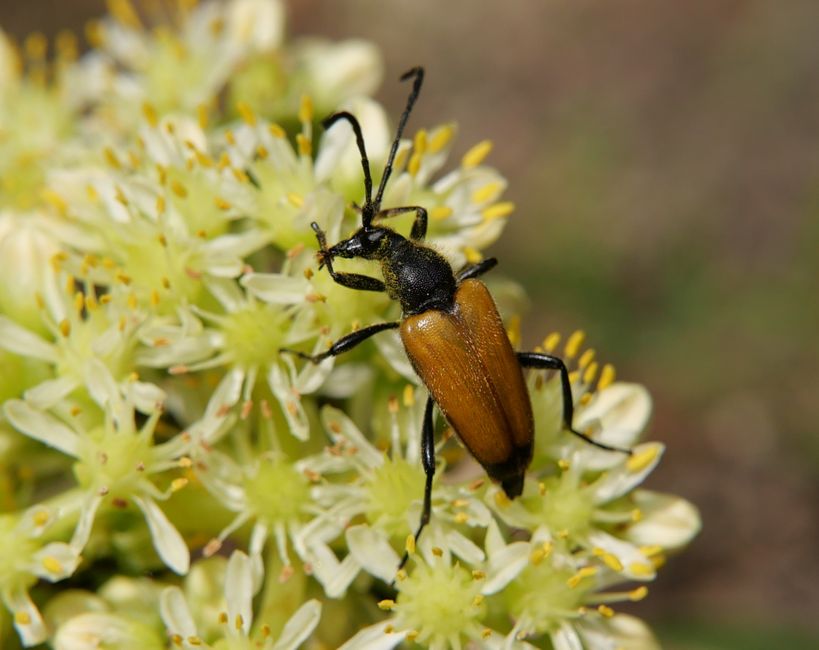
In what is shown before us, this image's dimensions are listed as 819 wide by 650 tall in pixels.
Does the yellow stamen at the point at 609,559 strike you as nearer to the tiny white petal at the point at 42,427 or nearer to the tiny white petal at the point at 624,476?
the tiny white petal at the point at 624,476

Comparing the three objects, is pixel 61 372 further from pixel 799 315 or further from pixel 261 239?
pixel 799 315

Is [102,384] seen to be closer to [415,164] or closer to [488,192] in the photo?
[415,164]

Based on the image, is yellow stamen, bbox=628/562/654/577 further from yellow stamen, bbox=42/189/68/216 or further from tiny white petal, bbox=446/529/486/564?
yellow stamen, bbox=42/189/68/216

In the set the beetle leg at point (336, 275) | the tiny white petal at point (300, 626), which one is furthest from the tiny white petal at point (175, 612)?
the beetle leg at point (336, 275)

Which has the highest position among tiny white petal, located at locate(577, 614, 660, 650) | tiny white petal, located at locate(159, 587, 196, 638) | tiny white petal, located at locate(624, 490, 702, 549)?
tiny white petal, located at locate(624, 490, 702, 549)

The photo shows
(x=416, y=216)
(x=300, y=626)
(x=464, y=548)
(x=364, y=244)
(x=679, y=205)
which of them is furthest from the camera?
(x=679, y=205)

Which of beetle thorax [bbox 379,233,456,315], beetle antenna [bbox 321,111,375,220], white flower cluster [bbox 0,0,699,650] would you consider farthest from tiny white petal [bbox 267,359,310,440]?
beetle antenna [bbox 321,111,375,220]

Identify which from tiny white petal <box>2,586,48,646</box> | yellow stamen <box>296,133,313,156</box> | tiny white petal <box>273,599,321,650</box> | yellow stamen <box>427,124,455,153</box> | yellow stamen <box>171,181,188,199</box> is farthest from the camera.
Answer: yellow stamen <box>427,124,455,153</box>

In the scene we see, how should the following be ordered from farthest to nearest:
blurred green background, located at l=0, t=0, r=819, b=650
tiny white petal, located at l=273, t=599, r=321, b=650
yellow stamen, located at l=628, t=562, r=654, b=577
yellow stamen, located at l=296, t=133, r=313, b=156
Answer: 1. blurred green background, located at l=0, t=0, r=819, b=650
2. yellow stamen, located at l=296, t=133, r=313, b=156
3. yellow stamen, located at l=628, t=562, r=654, b=577
4. tiny white petal, located at l=273, t=599, r=321, b=650

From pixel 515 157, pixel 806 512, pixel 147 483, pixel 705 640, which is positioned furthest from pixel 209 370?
pixel 515 157

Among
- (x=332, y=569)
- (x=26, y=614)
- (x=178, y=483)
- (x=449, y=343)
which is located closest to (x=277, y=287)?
(x=449, y=343)
